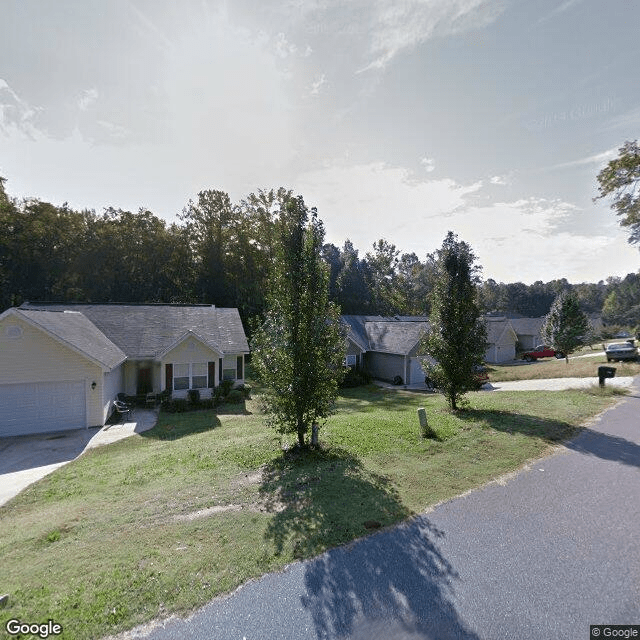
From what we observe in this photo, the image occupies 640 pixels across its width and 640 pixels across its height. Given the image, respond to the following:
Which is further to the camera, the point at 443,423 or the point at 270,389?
the point at 443,423

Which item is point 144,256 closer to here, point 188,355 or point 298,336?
point 188,355

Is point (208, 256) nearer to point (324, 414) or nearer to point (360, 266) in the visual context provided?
point (360, 266)

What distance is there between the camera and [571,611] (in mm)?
4223

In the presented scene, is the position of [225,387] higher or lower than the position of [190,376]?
lower

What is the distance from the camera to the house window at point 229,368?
23.3m

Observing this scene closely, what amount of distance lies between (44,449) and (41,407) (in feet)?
9.22

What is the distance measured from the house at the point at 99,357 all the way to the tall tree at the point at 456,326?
13092 mm

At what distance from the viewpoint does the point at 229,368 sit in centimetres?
2359

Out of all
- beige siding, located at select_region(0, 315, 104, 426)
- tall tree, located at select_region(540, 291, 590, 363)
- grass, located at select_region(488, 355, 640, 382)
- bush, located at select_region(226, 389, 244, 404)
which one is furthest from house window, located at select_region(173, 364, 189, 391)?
tall tree, located at select_region(540, 291, 590, 363)

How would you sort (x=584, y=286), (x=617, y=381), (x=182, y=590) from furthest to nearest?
(x=584, y=286), (x=617, y=381), (x=182, y=590)

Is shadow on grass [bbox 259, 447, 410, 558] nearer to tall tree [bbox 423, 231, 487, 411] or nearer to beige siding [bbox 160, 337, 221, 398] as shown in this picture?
tall tree [bbox 423, 231, 487, 411]

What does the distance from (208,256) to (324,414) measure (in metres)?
37.5

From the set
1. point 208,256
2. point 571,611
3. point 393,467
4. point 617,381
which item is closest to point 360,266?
point 208,256

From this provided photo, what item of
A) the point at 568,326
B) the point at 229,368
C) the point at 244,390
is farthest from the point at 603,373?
the point at 229,368
